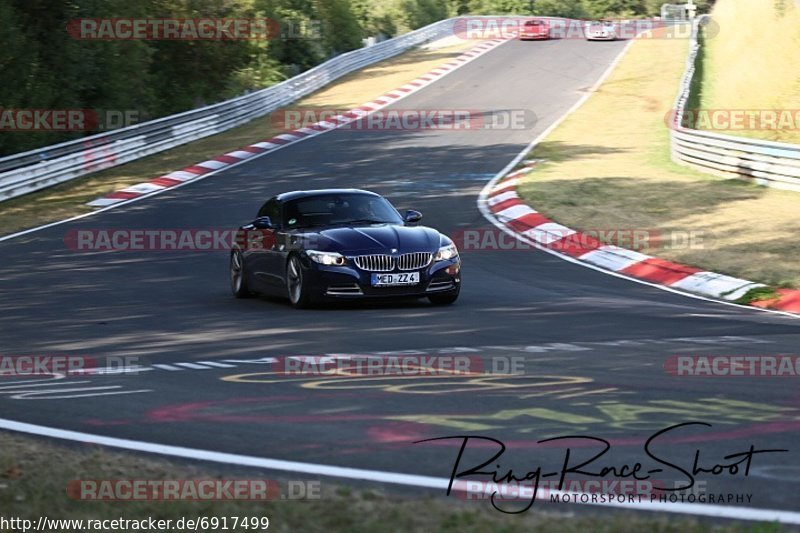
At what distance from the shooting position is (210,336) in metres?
11.7

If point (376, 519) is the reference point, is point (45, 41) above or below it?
→ above

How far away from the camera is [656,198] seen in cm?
2334

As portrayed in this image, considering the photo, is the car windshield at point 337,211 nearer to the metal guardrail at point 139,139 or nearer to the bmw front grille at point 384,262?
the bmw front grille at point 384,262

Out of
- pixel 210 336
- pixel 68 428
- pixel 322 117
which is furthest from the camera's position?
pixel 322 117

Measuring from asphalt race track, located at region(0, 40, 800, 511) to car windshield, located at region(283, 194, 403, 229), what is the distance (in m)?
1.06

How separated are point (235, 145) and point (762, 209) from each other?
17903 millimetres

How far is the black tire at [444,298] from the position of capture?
13.8 m

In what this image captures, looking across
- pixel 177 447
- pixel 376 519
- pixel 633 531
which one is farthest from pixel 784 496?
pixel 177 447

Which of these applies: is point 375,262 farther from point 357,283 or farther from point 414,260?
point 414,260

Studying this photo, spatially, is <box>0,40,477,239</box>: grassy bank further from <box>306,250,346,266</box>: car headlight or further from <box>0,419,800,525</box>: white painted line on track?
<box>0,419,800,525</box>: white painted line on track

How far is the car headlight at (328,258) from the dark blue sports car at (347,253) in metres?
0.01

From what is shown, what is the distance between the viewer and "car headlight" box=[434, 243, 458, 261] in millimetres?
13617

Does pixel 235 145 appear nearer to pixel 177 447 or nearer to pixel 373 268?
pixel 373 268

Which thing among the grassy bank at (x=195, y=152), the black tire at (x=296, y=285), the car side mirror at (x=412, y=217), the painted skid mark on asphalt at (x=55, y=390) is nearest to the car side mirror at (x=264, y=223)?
the black tire at (x=296, y=285)
